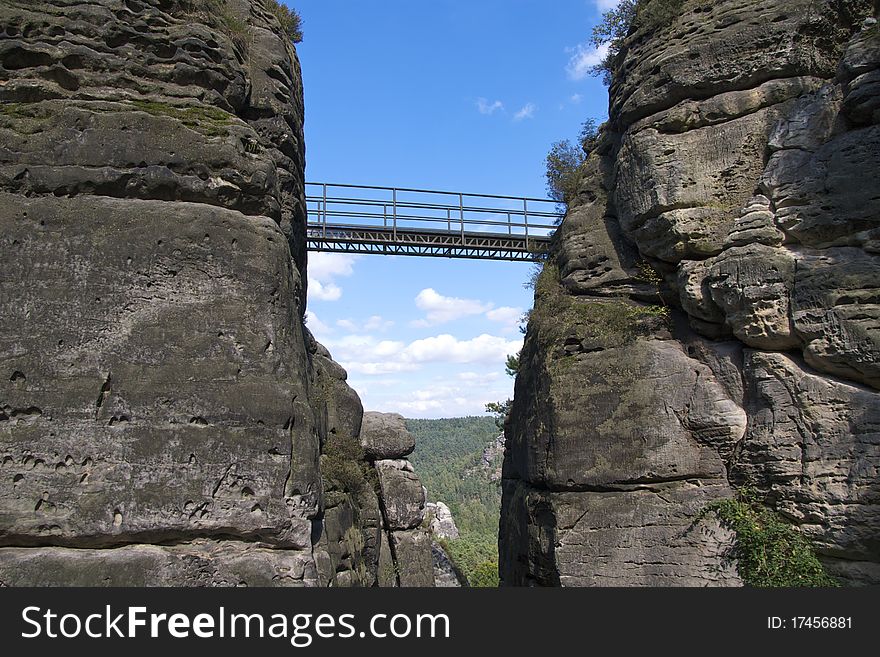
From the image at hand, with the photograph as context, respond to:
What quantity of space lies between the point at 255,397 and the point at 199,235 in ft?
5.50

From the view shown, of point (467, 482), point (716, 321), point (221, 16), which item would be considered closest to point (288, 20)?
point (221, 16)

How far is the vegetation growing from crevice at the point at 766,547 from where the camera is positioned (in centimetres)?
838

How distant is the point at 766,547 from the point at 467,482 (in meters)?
89.2

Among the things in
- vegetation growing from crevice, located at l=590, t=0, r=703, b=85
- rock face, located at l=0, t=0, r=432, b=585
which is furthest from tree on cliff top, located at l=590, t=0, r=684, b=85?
rock face, located at l=0, t=0, r=432, b=585

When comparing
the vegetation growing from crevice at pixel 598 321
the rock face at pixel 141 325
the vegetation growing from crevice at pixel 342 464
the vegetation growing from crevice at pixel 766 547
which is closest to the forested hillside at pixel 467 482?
the vegetation growing from crevice at pixel 342 464

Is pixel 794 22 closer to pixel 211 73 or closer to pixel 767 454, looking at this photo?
pixel 767 454

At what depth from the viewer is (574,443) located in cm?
1020

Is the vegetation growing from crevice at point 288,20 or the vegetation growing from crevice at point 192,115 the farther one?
the vegetation growing from crevice at point 288,20

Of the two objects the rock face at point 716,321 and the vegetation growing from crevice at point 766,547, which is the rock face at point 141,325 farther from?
the vegetation growing from crevice at point 766,547

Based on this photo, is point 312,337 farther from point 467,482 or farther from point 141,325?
point 467,482

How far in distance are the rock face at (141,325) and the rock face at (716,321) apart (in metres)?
4.50

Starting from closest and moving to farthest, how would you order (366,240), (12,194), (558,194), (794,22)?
(12,194), (794,22), (558,194), (366,240)
